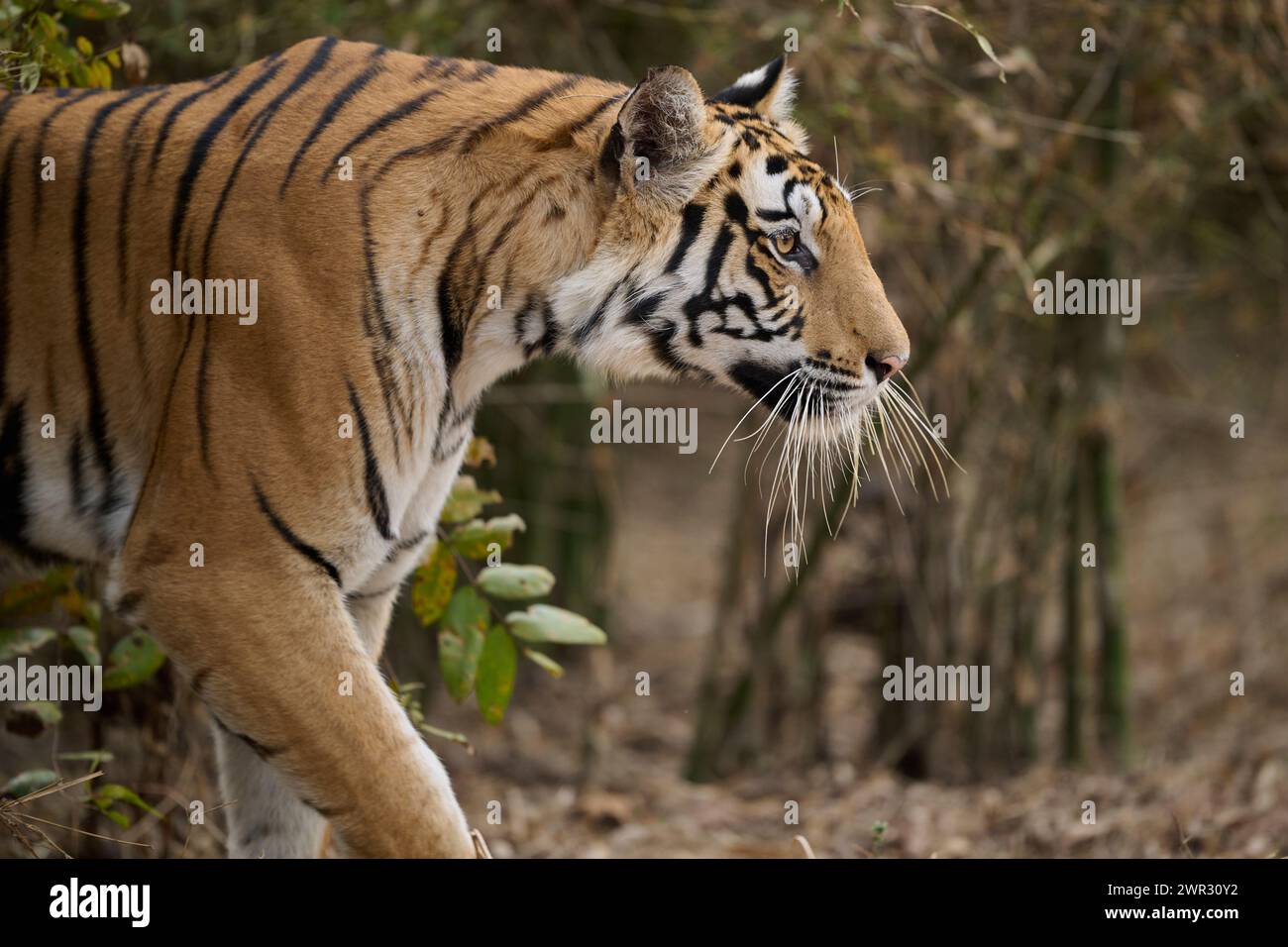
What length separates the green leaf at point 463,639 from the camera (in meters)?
4.54

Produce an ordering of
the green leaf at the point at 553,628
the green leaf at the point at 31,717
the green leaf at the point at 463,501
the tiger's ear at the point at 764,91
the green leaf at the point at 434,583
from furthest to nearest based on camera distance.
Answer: the green leaf at the point at 463,501, the green leaf at the point at 434,583, the green leaf at the point at 31,717, the green leaf at the point at 553,628, the tiger's ear at the point at 764,91

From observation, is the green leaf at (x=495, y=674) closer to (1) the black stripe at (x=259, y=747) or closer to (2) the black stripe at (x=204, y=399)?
(1) the black stripe at (x=259, y=747)

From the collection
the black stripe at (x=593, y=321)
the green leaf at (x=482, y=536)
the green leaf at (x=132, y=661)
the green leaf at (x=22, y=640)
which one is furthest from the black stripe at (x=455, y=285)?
the green leaf at (x=22, y=640)

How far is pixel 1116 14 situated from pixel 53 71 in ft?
16.3

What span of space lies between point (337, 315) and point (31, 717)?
72.1 inches

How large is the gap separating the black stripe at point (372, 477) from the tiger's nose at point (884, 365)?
1.33 metres

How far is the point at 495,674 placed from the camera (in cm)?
448

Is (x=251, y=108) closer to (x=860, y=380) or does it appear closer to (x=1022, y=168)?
(x=860, y=380)

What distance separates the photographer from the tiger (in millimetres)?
3549

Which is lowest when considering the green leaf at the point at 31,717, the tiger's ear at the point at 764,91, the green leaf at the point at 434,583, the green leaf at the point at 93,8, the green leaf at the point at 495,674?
the green leaf at the point at 31,717

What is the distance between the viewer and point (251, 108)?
3949mm

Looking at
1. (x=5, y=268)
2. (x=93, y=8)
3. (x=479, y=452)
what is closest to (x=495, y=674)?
(x=479, y=452)
